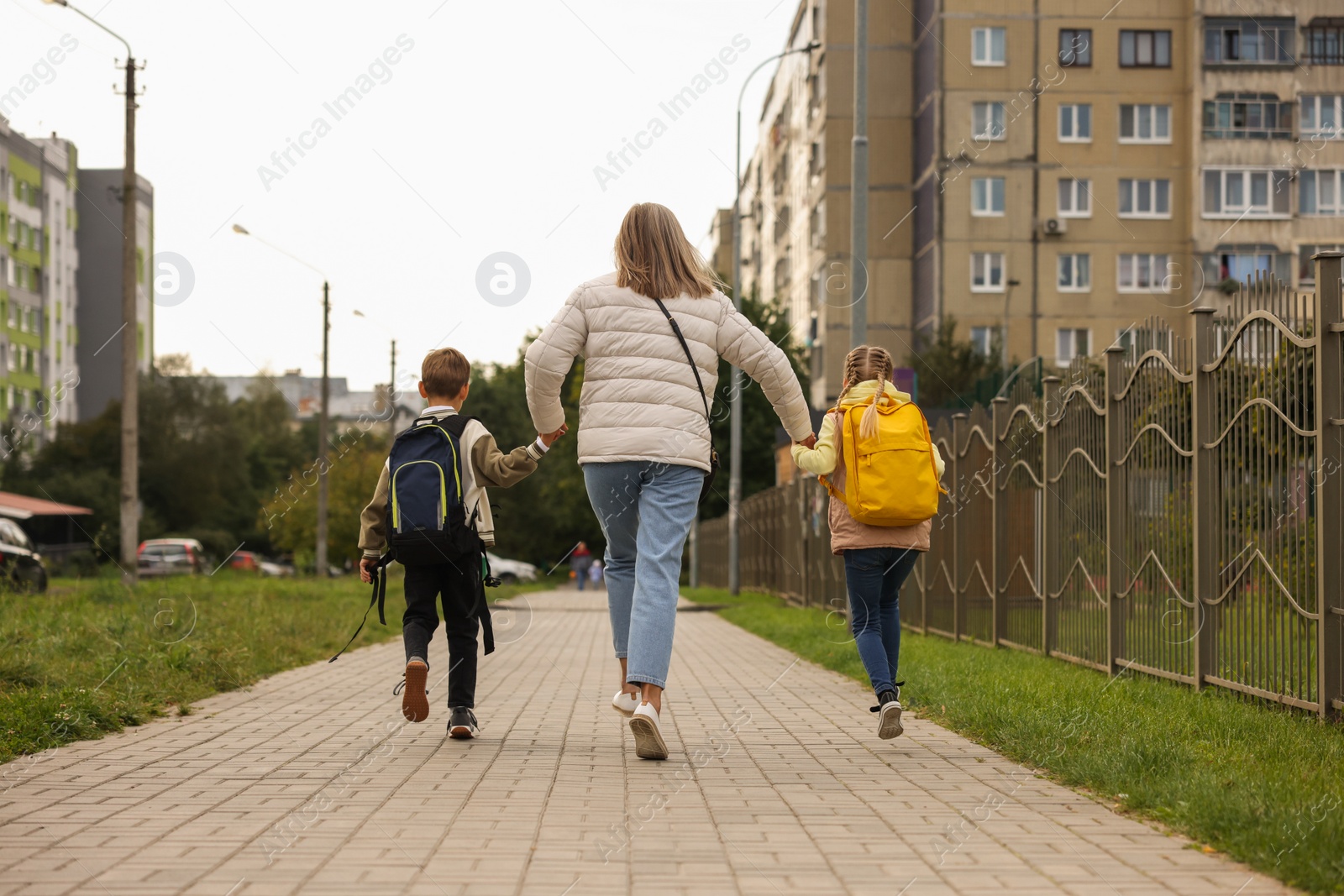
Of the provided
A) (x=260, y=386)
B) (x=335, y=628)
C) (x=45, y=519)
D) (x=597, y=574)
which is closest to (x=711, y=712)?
(x=335, y=628)

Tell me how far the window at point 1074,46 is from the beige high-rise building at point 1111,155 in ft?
0.19

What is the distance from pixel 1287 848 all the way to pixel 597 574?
5688 cm

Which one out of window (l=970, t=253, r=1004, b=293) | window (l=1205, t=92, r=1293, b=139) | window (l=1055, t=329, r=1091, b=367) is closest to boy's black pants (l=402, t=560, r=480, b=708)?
window (l=970, t=253, r=1004, b=293)

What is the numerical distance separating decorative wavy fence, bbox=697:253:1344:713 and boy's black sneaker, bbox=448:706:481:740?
362cm

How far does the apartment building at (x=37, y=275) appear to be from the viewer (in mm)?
75188

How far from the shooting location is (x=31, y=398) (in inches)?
3140

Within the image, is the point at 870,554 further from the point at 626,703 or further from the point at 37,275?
the point at 37,275

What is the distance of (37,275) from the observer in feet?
262

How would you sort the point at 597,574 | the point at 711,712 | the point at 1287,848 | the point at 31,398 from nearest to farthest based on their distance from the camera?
the point at 1287,848 < the point at 711,712 < the point at 597,574 < the point at 31,398

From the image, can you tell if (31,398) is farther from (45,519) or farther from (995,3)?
(995,3)

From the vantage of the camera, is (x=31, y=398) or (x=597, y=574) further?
(x=31, y=398)

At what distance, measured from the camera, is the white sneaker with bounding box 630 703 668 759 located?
6.05 metres

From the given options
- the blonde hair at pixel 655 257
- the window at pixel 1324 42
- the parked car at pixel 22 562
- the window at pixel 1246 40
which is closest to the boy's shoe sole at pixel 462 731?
the blonde hair at pixel 655 257

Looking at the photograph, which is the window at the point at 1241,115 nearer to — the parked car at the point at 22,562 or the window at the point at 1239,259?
the window at the point at 1239,259
